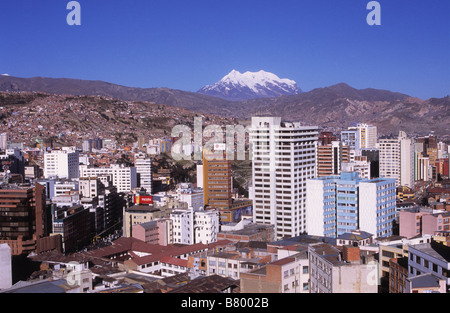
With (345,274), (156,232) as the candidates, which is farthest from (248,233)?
(345,274)

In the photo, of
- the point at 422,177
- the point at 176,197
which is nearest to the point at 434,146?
the point at 422,177

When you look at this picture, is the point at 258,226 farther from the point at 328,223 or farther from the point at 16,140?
the point at 16,140

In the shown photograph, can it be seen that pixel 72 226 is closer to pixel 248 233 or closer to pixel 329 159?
pixel 248 233

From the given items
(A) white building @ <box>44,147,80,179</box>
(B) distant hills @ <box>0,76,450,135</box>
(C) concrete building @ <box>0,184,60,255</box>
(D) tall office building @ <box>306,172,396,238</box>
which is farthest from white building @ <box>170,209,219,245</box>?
(B) distant hills @ <box>0,76,450,135</box>

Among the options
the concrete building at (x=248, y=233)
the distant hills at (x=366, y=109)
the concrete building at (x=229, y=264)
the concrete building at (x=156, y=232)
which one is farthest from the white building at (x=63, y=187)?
the distant hills at (x=366, y=109)

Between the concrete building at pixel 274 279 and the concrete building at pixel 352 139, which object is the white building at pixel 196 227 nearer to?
the concrete building at pixel 274 279
